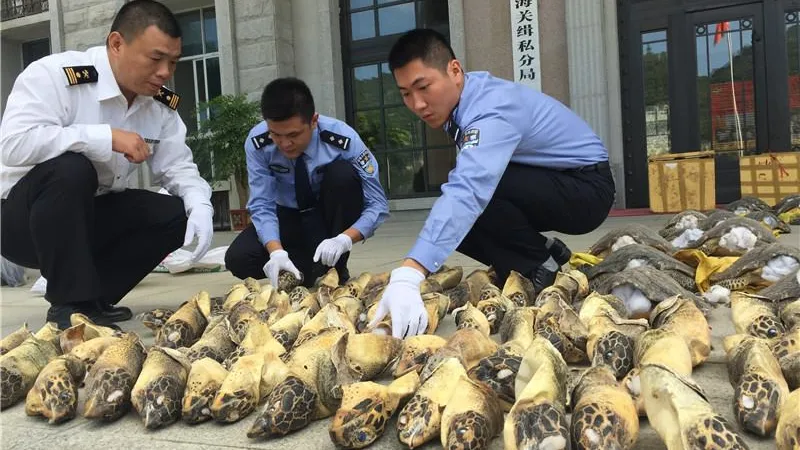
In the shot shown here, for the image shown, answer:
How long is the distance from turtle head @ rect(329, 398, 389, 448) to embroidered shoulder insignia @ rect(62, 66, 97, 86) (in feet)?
5.91

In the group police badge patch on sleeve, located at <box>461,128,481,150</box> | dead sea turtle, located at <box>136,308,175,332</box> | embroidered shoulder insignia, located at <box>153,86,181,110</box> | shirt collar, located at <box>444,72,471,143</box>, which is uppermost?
embroidered shoulder insignia, located at <box>153,86,181,110</box>

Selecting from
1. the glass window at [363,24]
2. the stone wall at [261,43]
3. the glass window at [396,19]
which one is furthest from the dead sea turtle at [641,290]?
the glass window at [363,24]

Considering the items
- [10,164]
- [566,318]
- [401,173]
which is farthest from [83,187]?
[401,173]

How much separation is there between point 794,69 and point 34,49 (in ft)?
33.3

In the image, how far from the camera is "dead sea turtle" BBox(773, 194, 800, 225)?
4488 millimetres

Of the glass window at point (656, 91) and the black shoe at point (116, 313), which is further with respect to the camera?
the glass window at point (656, 91)

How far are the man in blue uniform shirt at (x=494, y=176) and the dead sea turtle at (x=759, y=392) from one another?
30.3 inches

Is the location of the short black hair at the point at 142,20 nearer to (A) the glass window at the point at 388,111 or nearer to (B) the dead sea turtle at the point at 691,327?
(B) the dead sea turtle at the point at 691,327

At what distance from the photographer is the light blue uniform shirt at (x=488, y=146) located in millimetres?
1745

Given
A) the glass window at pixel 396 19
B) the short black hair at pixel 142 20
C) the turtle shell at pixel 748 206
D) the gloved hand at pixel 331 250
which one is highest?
the glass window at pixel 396 19

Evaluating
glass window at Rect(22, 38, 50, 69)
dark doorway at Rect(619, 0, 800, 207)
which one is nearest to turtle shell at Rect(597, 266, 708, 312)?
dark doorway at Rect(619, 0, 800, 207)

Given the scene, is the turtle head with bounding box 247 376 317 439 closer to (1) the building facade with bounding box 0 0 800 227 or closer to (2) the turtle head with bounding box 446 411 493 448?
(2) the turtle head with bounding box 446 411 493 448

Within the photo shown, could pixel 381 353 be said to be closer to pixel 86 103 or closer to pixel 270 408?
pixel 270 408

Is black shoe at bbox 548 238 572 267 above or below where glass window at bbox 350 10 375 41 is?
below
